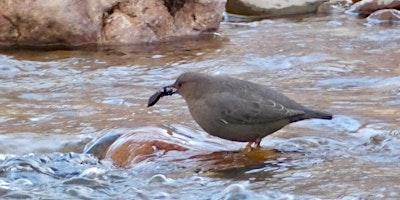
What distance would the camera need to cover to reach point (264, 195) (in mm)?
4324

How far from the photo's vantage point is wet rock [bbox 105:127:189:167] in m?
5.17

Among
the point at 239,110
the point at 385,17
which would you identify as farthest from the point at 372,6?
the point at 239,110

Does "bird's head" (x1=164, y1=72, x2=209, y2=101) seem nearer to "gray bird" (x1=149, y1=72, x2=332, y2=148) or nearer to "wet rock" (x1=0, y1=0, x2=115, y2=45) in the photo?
"gray bird" (x1=149, y1=72, x2=332, y2=148)

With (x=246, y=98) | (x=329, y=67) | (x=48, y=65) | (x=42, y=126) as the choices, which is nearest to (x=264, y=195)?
(x=246, y=98)

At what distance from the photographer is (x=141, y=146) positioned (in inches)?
206

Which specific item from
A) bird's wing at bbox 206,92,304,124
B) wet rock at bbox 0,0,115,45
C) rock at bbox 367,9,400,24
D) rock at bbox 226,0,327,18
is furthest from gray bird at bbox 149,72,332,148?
rock at bbox 226,0,327,18

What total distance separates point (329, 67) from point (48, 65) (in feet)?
8.41

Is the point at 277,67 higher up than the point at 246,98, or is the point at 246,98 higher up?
the point at 246,98

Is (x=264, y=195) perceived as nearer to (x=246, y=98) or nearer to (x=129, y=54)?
(x=246, y=98)

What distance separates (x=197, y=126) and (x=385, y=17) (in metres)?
6.28

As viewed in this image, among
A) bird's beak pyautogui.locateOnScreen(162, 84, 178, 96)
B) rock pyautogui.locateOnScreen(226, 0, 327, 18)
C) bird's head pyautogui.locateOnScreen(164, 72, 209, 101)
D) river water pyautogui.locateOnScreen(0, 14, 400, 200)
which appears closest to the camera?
river water pyautogui.locateOnScreen(0, 14, 400, 200)

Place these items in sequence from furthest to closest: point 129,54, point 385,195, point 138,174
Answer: point 129,54 < point 138,174 < point 385,195

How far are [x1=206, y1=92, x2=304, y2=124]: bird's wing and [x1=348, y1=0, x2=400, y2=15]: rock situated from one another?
785cm

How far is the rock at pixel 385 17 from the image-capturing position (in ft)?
38.1
